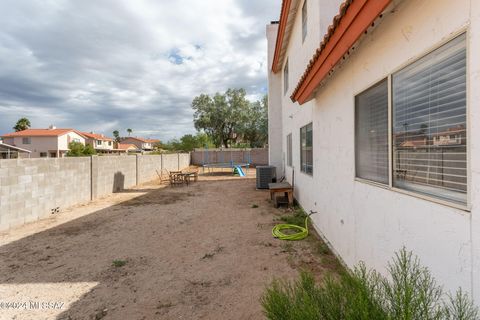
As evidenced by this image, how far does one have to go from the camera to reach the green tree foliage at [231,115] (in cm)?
3788

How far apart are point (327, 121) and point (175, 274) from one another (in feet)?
12.5

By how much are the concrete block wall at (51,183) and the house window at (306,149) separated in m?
7.74

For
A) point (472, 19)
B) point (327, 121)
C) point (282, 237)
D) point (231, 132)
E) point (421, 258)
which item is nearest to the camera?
point (472, 19)

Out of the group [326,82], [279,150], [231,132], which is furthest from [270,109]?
[231,132]

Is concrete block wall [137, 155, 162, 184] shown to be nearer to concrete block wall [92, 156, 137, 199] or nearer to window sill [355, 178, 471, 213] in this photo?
concrete block wall [92, 156, 137, 199]

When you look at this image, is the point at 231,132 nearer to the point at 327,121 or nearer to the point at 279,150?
the point at 279,150

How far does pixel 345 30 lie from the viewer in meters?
2.67

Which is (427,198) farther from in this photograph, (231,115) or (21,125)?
(21,125)

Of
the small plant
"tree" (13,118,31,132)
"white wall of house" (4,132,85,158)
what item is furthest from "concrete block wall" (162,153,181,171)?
"tree" (13,118,31,132)

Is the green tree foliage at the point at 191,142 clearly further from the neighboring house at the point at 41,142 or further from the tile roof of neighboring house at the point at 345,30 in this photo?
the tile roof of neighboring house at the point at 345,30

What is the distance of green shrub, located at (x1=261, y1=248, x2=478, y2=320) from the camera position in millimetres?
1322

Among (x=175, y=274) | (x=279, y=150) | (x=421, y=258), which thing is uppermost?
(x=279, y=150)

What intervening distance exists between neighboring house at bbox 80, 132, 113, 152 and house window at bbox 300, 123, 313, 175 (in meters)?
61.1

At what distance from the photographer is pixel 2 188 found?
6008 mm
